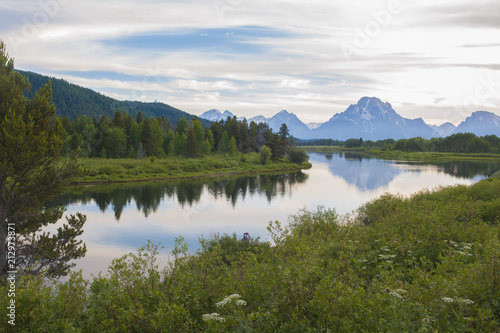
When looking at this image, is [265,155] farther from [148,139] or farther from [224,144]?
[148,139]

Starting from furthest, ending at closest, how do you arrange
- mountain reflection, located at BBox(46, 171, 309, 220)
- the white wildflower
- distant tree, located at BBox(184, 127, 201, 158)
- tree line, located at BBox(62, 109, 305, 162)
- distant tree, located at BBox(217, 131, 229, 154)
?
distant tree, located at BBox(217, 131, 229, 154) → distant tree, located at BBox(184, 127, 201, 158) → tree line, located at BBox(62, 109, 305, 162) → mountain reflection, located at BBox(46, 171, 309, 220) → the white wildflower

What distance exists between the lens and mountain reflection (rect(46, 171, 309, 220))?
136 feet

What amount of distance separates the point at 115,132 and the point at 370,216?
72730 mm

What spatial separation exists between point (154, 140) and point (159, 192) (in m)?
38.1

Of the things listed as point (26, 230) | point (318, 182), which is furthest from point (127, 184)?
point (26, 230)

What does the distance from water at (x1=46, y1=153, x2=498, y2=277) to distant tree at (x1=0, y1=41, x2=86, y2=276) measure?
185 inches

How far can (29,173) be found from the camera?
48.3 feet

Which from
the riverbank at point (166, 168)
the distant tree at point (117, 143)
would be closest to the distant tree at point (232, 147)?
the riverbank at point (166, 168)

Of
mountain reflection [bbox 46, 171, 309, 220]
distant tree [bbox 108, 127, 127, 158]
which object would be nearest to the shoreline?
mountain reflection [bbox 46, 171, 309, 220]

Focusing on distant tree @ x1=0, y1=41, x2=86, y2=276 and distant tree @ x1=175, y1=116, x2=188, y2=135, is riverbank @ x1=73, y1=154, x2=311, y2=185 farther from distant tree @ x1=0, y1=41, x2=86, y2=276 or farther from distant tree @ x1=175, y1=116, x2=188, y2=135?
distant tree @ x1=0, y1=41, x2=86, y2=276

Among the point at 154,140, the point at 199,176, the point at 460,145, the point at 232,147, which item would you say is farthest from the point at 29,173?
the point at 460,145

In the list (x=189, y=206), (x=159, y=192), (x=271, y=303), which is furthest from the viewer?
(x=159, y=192)

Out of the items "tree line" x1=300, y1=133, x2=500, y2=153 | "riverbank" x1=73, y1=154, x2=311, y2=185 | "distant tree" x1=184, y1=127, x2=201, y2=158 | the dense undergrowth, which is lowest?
"riverbank" x1=73, y1=154, x2=311, y2=185

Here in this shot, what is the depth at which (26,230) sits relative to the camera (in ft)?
50.6
